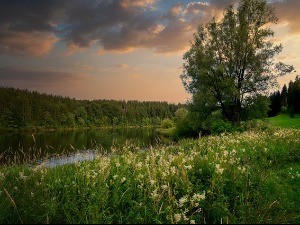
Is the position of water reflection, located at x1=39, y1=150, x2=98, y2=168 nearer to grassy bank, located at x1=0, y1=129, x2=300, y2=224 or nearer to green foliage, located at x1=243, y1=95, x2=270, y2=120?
grassy bank, located at x1=0, y1=129, x2=300, y2=224

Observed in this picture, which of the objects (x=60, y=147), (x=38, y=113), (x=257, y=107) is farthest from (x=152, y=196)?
(x=38, y=113)

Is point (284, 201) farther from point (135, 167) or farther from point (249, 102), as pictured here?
point (249, 102)

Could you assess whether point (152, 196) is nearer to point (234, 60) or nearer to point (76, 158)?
point (76, 158)

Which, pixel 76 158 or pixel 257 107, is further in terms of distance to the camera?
pixel 257 107

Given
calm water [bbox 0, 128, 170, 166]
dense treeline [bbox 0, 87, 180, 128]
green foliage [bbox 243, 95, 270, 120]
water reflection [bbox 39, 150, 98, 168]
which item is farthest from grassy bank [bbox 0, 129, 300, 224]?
dense treeline [bbox 0, 87, 180, 128]

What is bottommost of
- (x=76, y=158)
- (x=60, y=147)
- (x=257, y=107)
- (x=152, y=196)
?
(x=60, y=147)

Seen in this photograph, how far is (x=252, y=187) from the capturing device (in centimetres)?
816

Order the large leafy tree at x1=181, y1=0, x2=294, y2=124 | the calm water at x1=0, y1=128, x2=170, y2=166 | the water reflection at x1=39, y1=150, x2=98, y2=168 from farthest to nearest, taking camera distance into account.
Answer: the large leafy tree at x1=181, y1=0, x2=294, y2=124
the calm water at x1=0, y1=128, x2=170, y2=166
the water reflection at x1=39, y1=150, x2=98, y2=168

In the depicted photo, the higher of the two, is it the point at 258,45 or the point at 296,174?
the point at 258,45

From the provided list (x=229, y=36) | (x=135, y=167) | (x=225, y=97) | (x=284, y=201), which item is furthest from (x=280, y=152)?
(x=229, y=36)

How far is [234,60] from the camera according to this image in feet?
108

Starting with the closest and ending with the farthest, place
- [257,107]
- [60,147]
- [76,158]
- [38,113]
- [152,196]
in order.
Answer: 1. [152,196]
2. [76,158]
3. [257,107]
4. [60,147]
5. [38,113]

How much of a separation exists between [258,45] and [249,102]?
6.36 m

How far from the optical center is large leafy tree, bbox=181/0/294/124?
32.2 meters
